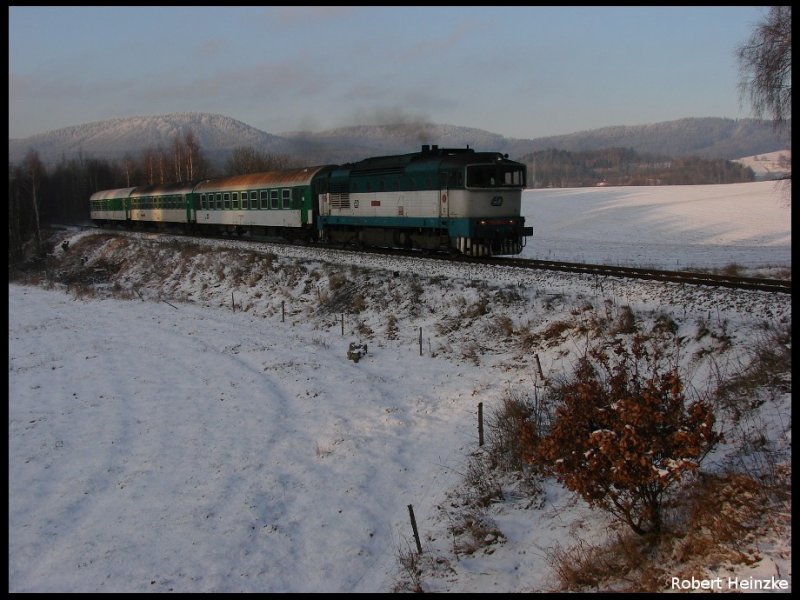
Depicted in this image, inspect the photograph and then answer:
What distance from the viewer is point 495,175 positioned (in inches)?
862

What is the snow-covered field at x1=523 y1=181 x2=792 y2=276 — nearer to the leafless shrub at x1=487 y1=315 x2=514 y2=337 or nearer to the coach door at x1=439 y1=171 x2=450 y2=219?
the coach door at x1=439 y1=171 x2=450 y2=219

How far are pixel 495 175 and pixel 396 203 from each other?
16.4ft

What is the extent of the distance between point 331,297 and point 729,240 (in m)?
29.6

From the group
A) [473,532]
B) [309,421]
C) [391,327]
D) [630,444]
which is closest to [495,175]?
[391,327]

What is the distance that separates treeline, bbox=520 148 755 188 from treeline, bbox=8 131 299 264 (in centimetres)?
8499

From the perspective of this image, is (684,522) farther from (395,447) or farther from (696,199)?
(696,199)

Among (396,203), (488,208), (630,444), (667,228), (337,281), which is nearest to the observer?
(630,444)

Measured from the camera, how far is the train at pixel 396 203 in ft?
71.8

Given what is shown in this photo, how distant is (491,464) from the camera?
36.8ft

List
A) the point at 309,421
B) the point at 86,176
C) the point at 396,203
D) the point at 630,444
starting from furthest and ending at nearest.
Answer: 1. the point at 86,176
2. the point at 396,203
3. the point at 309,421
4. the point at 630,444

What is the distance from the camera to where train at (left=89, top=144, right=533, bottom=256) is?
71.8 feet

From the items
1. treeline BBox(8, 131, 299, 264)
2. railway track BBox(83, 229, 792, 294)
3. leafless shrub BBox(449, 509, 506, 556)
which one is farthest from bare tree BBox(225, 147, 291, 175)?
leafless shrub BBox(449, 509, 506, 556)

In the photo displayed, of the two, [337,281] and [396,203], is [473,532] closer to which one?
[337,281]

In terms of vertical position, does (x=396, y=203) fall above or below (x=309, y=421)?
above
